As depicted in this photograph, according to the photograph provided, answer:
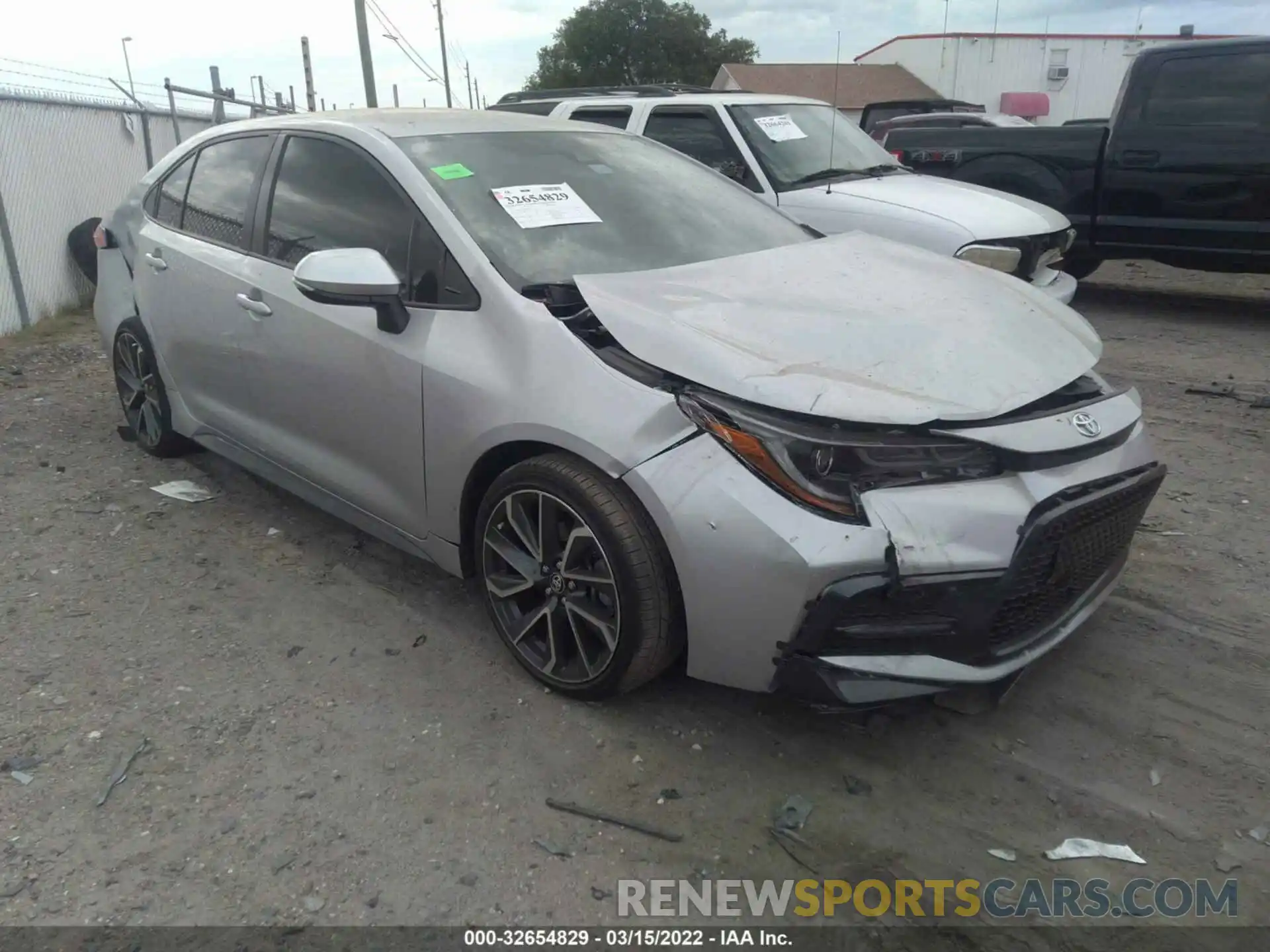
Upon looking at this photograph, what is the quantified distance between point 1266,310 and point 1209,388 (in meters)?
3.32

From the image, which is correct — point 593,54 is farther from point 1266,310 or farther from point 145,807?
point 145,807

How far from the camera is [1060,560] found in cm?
261

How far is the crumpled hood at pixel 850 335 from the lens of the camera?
2557mm

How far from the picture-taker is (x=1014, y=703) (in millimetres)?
3020

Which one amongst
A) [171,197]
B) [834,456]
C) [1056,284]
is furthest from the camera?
[1056,284]

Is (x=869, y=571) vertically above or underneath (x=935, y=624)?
above

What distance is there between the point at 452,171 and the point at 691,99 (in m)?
4.33

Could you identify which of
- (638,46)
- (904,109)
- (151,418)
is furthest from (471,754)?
(638,46)

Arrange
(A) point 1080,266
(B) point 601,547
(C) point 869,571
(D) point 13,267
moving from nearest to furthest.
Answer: (C) point 869,571
(B) point 601,547
(D) point 13,267
(A) point 1080,266

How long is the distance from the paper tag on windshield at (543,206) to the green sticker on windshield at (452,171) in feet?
0.40

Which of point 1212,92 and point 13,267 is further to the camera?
point 13,267

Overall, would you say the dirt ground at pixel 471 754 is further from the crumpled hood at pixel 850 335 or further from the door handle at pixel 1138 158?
the door handle at pixel 1138 158

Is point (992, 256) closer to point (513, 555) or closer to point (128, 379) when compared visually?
point (513, 555)

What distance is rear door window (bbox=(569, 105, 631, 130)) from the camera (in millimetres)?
7531
